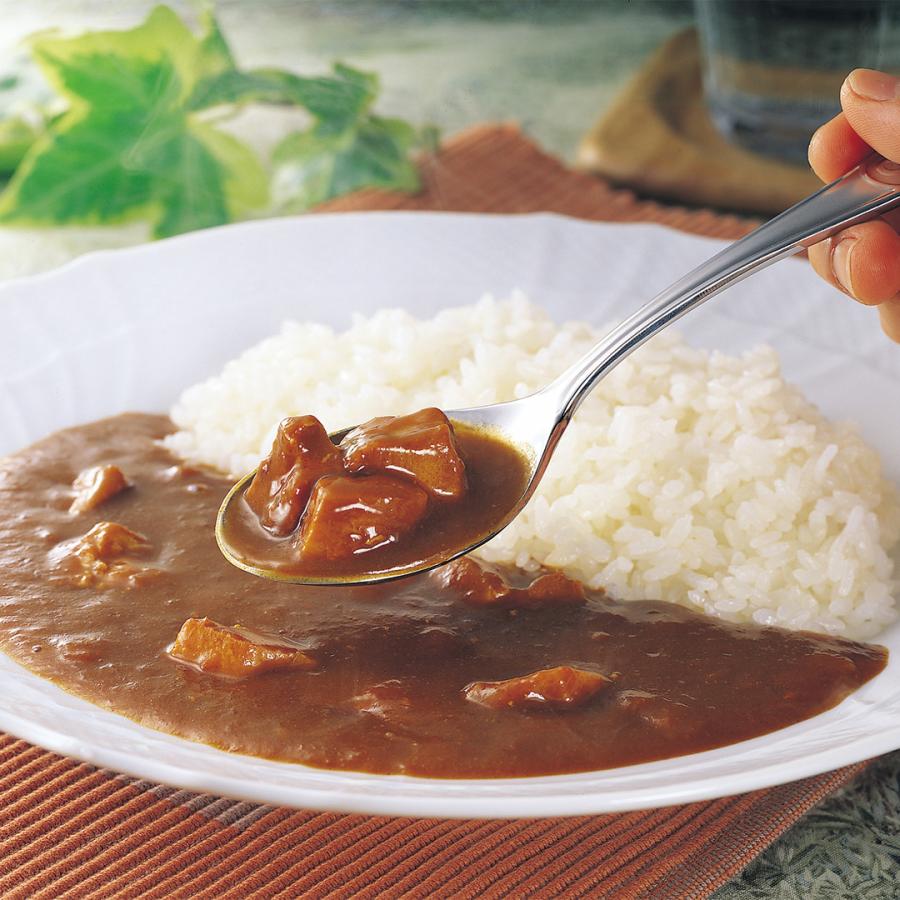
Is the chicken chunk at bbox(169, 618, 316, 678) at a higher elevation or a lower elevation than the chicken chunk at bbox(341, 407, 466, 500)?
lower

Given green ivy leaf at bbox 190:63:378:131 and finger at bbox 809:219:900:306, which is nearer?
finger at bbox 809:219:900:306

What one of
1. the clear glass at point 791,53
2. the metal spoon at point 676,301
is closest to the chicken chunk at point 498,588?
the metal spoon at point 676,301

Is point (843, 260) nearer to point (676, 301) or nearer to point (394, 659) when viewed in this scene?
point (676, 301)

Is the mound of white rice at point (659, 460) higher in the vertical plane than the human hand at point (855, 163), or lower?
lower

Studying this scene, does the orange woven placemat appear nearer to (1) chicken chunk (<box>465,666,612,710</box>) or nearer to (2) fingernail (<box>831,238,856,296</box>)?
(1) chicken chunk (<box>465,666,612,710</box>)

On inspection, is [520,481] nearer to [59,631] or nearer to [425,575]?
[425,575]

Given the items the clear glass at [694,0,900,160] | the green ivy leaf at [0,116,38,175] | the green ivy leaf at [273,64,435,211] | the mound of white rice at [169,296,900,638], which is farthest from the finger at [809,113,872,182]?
the green ivy leaf at [0,116,38,175]

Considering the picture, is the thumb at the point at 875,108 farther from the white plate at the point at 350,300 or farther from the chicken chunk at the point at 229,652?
the chicken chunk at the point at 229,652

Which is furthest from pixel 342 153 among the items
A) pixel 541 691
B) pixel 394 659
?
pixel 541 691
